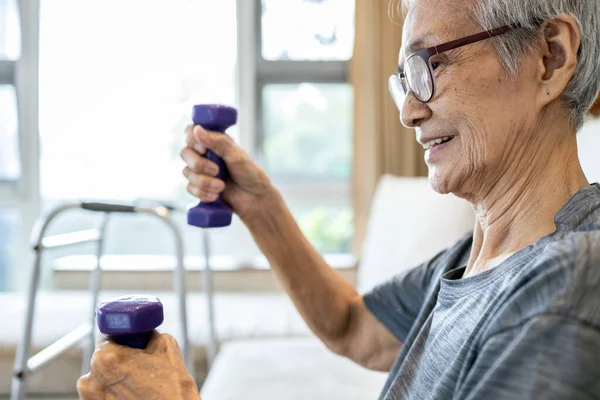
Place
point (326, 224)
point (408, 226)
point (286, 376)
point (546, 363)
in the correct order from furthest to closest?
point (326, 224)
point (408, 226)
point (286, 376)
point (546, 363)

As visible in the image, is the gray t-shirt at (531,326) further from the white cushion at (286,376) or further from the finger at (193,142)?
the white cushion at (286,376)

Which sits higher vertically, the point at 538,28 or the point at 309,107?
the point at 309,107

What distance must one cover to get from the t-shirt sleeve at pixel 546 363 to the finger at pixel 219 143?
696 millimetres

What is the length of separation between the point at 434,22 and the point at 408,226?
1364 mm

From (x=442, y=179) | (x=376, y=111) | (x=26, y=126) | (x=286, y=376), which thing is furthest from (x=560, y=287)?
(x=26, y=126)

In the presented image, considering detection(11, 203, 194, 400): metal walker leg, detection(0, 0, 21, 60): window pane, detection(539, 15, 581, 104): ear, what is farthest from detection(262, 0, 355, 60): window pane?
detection(539, 15, 581, 104): ear

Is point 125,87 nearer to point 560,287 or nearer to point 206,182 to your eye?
point 206,182

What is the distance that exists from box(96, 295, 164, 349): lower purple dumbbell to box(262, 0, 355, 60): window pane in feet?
10.1

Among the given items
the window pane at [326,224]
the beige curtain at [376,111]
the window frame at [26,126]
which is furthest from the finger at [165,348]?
the window frame at [26,126]

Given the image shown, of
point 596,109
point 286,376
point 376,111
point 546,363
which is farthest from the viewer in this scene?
point 376,111

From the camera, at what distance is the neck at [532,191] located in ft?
2.44

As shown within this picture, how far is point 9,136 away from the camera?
360cm

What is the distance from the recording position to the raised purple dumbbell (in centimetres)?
104

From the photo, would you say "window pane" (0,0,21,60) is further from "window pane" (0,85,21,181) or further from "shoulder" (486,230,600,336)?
"shoulder" (486,230,600,336)
